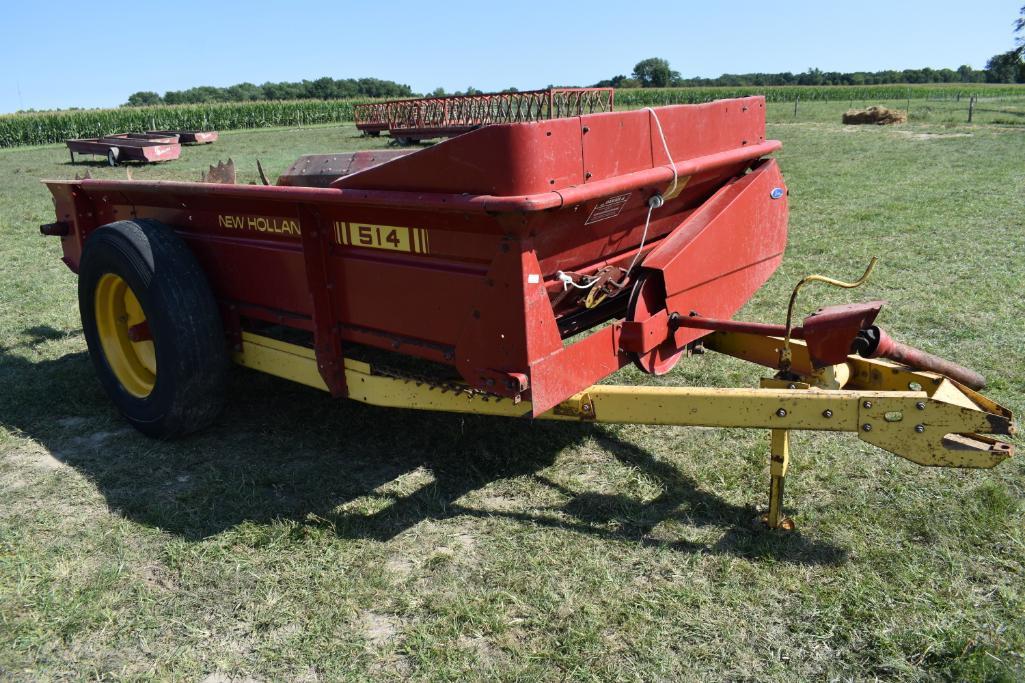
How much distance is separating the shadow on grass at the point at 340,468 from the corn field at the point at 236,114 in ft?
91.7

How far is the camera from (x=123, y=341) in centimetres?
411

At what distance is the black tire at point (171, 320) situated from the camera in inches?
136

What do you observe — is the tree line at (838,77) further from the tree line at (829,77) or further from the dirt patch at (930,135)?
the dirt patch at (930,135)

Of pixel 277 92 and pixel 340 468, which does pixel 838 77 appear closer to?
pixel 277 92

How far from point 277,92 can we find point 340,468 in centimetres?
7642

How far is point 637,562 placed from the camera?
8.96 feet

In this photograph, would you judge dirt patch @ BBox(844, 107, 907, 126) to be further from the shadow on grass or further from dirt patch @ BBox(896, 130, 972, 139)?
the shadow on grass

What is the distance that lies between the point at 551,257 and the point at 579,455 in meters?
1.14

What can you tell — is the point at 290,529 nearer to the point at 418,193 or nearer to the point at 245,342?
the point at 245,342

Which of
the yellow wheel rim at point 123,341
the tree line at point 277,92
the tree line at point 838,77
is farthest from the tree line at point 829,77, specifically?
the yellow wheel rim at point 123,341

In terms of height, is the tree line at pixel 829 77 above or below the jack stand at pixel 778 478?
above

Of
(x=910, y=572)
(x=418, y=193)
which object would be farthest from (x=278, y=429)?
Answer: (x=910, y=572)

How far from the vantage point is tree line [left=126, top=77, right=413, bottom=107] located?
66.9 m

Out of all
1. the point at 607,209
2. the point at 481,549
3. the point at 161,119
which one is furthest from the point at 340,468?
the point at 161,119
